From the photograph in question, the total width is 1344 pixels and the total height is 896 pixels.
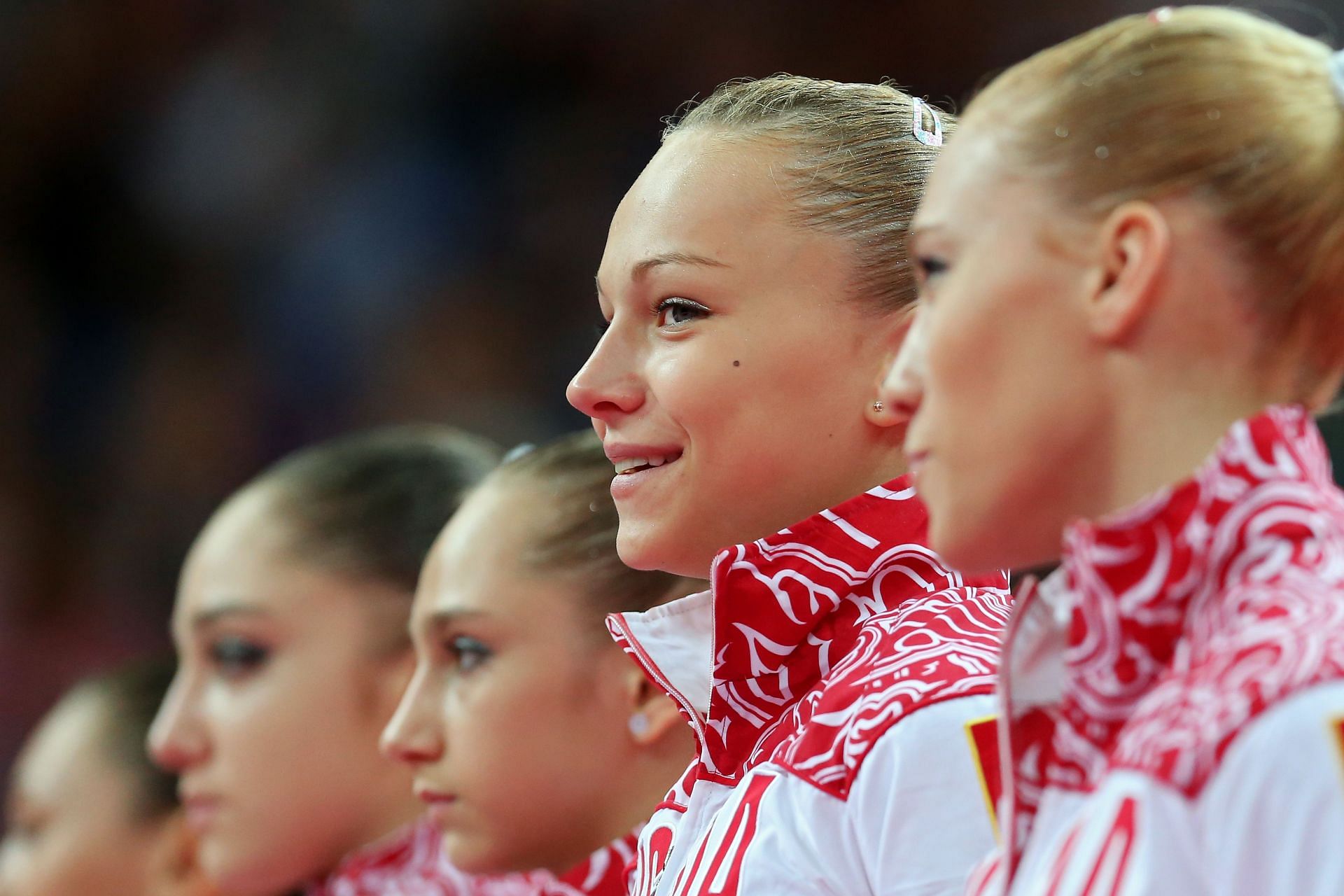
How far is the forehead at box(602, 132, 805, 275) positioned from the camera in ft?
4.51

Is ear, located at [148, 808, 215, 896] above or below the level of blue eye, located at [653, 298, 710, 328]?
below

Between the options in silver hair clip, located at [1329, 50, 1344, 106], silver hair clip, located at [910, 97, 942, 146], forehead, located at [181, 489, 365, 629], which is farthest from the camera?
forehead, located at [181, 489, 365, 629]

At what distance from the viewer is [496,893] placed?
6.95 feet

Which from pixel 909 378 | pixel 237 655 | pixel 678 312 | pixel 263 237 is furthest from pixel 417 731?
pixel 263 237

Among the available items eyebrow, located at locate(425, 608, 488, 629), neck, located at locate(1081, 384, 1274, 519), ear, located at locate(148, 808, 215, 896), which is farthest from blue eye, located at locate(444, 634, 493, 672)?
neck, located at locate(1081, 384, 1274, 519)

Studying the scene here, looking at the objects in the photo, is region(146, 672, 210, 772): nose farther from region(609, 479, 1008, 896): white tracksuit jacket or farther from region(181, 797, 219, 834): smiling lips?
region(609, 479, 1008, 896): white tracksuit jacket

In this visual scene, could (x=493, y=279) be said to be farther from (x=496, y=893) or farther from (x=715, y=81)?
(x=496, y=893)

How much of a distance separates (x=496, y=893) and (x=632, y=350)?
999 millimetres

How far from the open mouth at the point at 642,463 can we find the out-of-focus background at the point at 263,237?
8.80 ft

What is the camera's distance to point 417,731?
1898mm

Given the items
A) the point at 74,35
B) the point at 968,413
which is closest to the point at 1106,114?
the point at 968,413

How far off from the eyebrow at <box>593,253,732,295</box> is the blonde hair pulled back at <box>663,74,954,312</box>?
0.09 m

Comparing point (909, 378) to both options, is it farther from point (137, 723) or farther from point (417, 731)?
point (137, 723)

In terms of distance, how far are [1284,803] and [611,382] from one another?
80cm
